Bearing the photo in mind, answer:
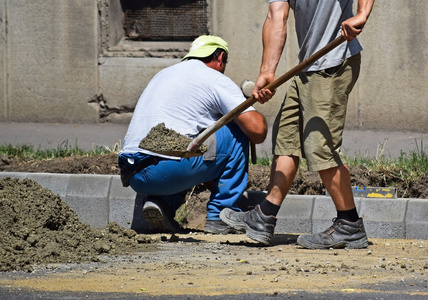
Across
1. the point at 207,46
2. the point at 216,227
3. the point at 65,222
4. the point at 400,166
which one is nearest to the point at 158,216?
the point at 216,227

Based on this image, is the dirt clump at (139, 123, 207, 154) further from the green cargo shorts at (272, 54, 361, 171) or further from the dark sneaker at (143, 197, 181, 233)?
the green cargo shorts at (272, 54, 361, 171)

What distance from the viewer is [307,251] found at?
196 inches

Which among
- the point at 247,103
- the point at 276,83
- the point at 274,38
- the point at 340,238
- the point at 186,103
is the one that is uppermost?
the point at 274,38

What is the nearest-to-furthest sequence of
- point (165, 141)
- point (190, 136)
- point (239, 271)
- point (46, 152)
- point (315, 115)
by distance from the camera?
point (239, 271)
point (315, 115)
point (165, 141)
point (190, 136)
point (46, 152)

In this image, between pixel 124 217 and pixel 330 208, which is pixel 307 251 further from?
pixel 124 217

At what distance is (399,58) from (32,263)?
5874 mm

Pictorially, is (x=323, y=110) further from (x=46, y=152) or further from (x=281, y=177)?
(x=46, y=152)

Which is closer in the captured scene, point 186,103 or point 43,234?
point 43,234

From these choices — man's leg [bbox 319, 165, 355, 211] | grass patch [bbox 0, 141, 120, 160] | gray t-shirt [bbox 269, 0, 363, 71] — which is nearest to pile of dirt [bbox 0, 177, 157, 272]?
man's leg [bbox 319, 165, 355, 211]

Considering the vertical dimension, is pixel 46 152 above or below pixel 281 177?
below

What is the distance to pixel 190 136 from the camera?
5.57 metres

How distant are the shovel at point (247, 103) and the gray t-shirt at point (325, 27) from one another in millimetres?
197

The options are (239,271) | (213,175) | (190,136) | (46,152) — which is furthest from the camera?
(46,152)

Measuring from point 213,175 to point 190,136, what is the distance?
1.15 ft
